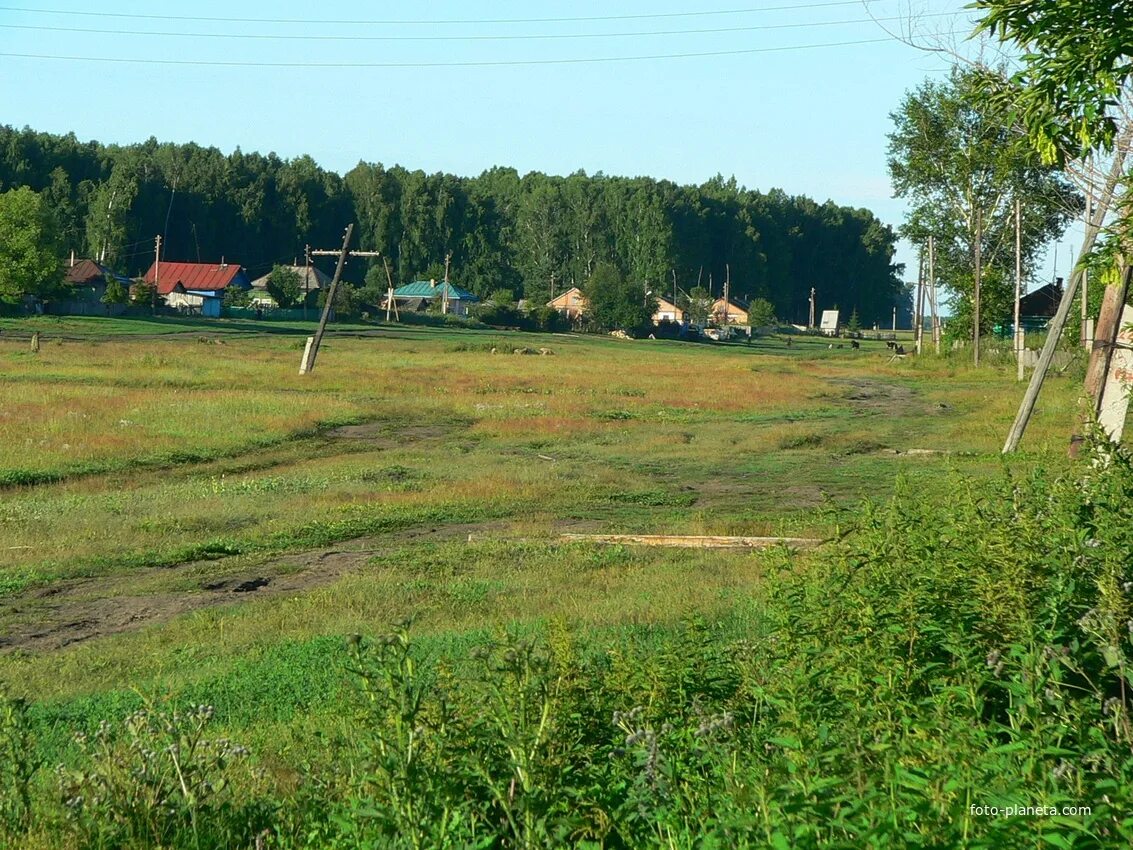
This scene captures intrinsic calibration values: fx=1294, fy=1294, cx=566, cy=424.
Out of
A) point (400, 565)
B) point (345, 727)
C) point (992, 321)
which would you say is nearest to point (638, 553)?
point (400, 565)

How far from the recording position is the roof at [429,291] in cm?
13000

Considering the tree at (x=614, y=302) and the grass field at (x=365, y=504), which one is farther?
the tree at (x=614, y=302)

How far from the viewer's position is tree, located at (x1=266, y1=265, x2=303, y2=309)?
366 feet

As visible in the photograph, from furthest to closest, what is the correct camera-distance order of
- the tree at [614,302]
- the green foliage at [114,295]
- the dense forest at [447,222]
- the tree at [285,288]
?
the dense forest at [447,222]
the tree at [614,302]
the tree at [285,288]
the green foliage at [114,295]

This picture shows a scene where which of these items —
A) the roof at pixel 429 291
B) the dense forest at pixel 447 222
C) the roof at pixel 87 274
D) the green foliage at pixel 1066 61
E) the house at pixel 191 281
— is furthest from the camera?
the roof at pixel 429 291

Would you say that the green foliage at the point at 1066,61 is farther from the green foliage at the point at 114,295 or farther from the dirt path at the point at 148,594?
the green foliage at the point at 114,295

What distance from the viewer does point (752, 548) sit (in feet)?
46.0

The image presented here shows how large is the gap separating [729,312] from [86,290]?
240ft

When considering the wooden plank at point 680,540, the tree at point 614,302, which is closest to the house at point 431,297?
the tree at point 614,302

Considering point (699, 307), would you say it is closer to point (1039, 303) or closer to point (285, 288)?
point (285, 288)

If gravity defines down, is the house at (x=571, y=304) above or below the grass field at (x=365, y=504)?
above

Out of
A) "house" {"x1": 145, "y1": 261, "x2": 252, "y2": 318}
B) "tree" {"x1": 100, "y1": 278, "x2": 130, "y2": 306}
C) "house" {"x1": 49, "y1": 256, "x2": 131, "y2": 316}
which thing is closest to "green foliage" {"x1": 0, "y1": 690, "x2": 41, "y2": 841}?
"house" {"x1": 49, "y1": 256, "x2": 131, "y2": 316}

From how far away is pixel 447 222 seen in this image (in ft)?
466

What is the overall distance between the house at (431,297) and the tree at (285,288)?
1486cm
